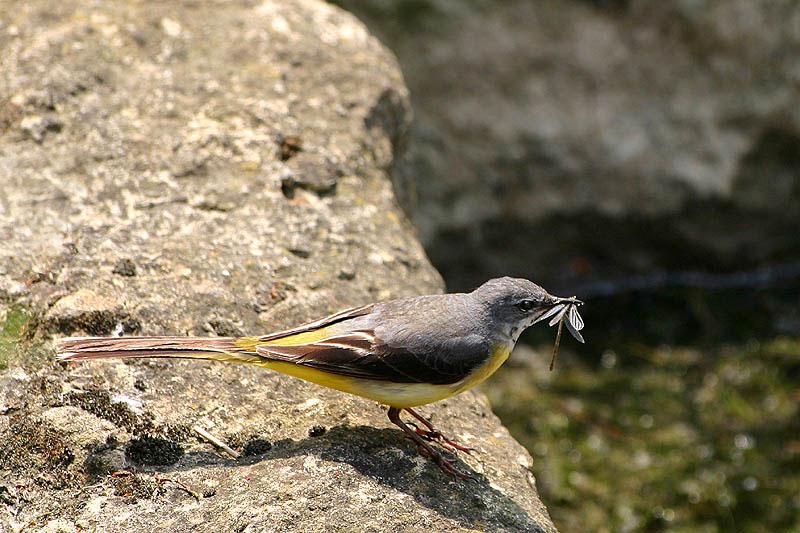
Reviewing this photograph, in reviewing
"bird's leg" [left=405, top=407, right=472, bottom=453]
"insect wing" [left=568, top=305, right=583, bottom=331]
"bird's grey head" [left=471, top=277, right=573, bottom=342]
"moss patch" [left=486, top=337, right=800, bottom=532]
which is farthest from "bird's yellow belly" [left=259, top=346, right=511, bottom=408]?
"moss patch" [left=486, top=337, right=800, bottom=532]

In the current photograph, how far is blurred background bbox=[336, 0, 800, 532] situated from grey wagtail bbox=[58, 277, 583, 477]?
137 inches

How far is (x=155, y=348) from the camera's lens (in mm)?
4438

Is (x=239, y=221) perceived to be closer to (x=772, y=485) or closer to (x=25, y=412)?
(x=25, y=412)

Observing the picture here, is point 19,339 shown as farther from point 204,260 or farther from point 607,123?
point 607,123

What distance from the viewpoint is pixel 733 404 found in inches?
321

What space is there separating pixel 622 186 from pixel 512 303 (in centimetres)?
455

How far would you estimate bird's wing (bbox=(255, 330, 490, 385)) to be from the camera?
178 inches

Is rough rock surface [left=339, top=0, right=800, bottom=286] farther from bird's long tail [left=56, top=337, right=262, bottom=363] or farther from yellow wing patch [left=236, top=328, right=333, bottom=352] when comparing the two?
bird's long tail [left=56, top=337, right=262, bottom=363]

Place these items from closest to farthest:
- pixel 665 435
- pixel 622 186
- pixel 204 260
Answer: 1. pixel 204 260
2. pixel 665 435
3. pixel 622 186

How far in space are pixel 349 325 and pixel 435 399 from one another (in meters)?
0.52

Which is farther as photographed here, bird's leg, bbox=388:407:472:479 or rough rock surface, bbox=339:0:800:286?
rough rock surface, bbox=339:0:800:286

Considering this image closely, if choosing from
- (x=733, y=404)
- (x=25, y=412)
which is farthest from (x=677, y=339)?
(x=25, y=412)

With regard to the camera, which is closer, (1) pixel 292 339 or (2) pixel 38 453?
(2) pixel 38 453

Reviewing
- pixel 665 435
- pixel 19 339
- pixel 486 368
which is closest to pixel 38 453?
pixel 19 339
